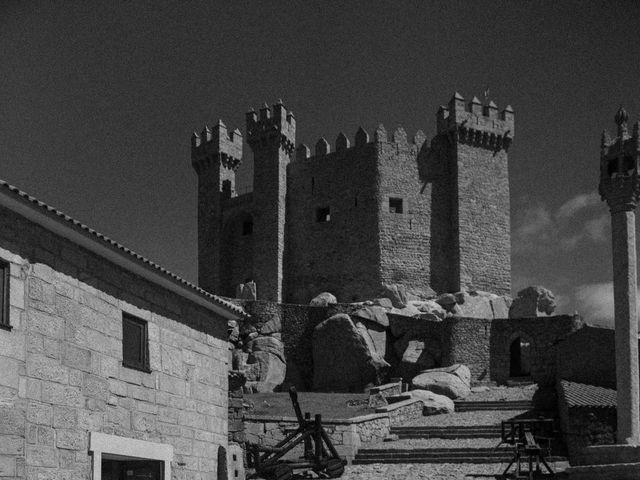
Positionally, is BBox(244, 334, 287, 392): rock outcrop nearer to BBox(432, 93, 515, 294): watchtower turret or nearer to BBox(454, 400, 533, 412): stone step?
BBox(454, 400, 533, 412): stone step

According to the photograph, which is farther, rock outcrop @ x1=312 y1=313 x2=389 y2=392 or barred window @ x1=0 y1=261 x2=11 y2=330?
rock outcrop @ x1=312 y1=313 x2=389 y2=392

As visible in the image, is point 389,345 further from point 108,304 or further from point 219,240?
point 108,304

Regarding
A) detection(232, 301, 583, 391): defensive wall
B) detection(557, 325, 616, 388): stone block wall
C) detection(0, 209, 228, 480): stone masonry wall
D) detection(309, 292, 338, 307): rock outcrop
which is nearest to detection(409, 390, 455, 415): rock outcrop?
detection(557, 325, 616, 388): stone block wall

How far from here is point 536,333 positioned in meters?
36.5

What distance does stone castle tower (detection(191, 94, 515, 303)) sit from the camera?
155 ft

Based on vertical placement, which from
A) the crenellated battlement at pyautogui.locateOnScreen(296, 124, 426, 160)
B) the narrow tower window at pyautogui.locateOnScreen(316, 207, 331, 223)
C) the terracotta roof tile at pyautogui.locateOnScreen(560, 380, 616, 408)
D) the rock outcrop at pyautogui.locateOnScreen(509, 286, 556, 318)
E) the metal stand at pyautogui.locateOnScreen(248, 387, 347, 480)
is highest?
the crenellated battlement at pyautogui.locateOnScreen(296, 124, 426, 160)

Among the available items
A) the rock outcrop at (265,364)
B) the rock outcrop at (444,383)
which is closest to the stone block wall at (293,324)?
the rock outcrop at (265,364)

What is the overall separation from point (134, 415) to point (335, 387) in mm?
24838

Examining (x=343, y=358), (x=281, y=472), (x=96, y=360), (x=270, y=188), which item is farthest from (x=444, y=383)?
(x=96, y=360)

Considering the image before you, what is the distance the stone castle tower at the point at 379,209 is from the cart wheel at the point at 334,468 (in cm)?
2657

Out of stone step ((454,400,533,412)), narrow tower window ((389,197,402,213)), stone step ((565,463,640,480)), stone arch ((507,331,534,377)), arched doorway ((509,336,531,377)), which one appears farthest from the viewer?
narrow tower window ((389,197,402,213))

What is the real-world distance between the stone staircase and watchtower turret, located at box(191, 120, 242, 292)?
25.2m

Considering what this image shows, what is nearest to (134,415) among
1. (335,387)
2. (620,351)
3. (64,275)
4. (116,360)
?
(116,360)

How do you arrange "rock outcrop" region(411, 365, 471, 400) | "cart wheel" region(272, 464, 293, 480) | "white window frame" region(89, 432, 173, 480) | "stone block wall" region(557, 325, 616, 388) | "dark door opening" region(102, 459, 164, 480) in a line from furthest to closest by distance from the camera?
"rock outcrop" region(411, 365, 471, 400), "stone block wall" region(557, 325, 616, 388), "cart wheel" region(272, 464, 293, 480), "dark door opening" region(102, 459, 164, 480), "white window frame" region(89, 432, 173, 480)
